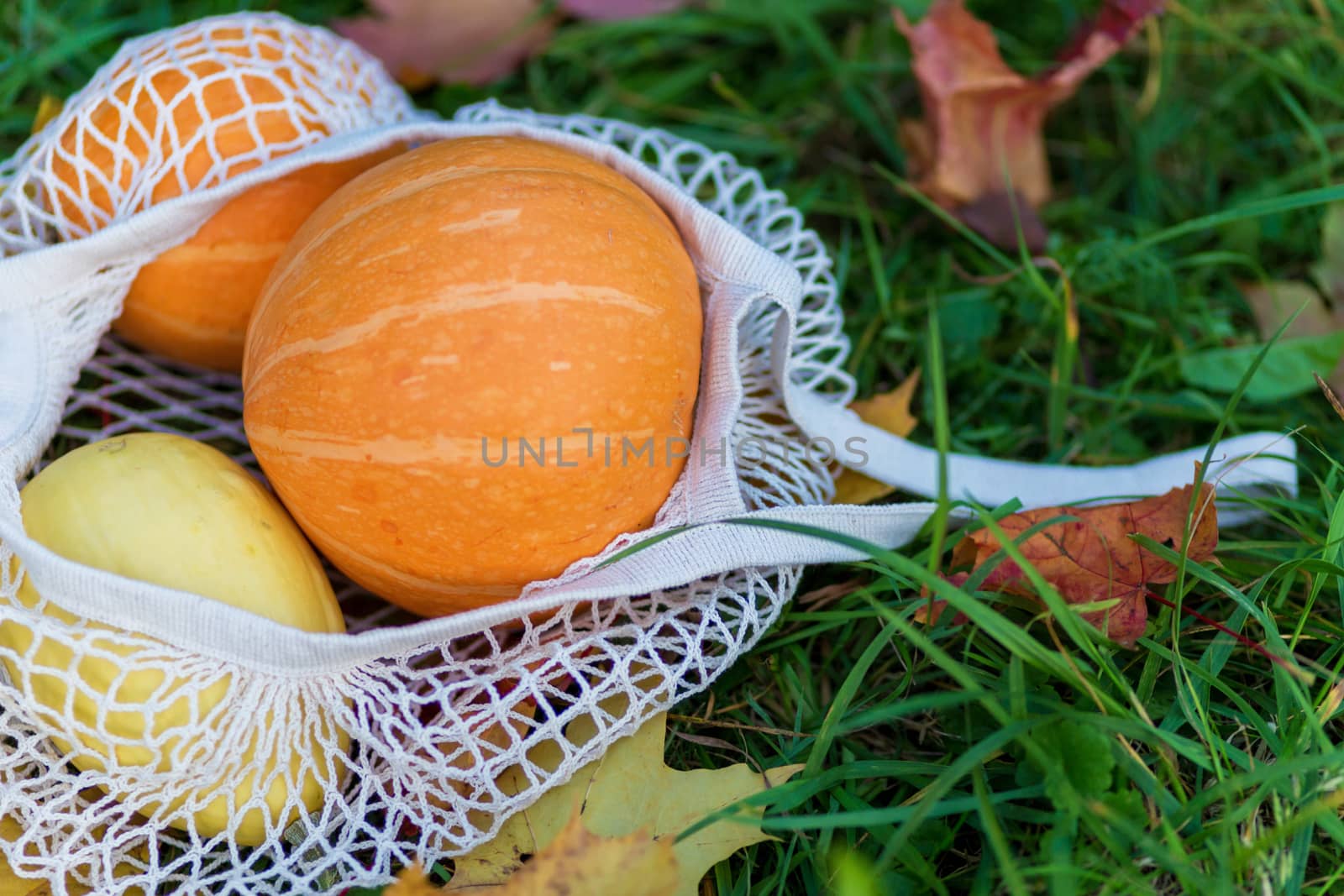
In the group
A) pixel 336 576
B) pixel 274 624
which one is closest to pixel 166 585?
pixel 274 624

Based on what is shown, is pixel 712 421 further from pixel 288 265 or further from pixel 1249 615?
pixel 1249 615

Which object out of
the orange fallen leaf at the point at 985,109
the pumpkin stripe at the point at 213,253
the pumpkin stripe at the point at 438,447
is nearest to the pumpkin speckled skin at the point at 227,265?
the pumpkin stripe at the point at 213,253

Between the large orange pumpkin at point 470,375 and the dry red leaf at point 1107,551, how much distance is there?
25.1 inches

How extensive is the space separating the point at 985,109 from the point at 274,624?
2.00 m

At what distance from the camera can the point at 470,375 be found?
1598 millimetres

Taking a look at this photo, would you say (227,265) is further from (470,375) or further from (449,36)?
(449,36)

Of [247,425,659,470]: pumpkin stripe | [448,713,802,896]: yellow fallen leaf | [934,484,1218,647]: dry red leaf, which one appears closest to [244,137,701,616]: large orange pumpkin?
[247,425,659,470]: pumpkin stripe

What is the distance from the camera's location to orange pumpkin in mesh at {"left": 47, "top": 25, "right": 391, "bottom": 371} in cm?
195

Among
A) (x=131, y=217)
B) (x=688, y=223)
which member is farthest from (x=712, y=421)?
(x=131, y=217)

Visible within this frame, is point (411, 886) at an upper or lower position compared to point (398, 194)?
lower

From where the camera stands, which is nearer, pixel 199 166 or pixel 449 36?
pixel 199 166

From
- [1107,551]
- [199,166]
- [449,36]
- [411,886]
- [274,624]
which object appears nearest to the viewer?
[411,886]

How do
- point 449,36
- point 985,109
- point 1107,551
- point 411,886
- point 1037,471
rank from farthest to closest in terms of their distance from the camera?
point 449,36, point 985,109, point 1037,471, point 1107,551, point 411,886

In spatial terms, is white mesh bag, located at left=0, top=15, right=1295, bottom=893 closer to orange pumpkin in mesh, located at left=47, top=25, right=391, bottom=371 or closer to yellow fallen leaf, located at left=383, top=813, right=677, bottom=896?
orange pumpkin in mesh, located at left=47, top=25, right=391, bottom=371
